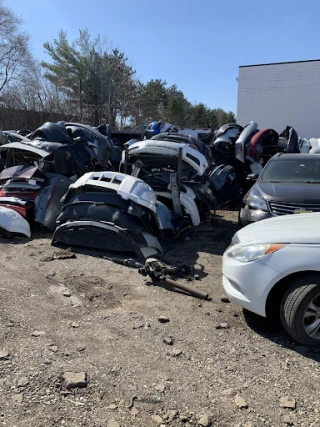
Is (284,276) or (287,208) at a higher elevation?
(287,208)

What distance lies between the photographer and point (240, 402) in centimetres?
269

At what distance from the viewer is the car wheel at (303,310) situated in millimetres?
3318

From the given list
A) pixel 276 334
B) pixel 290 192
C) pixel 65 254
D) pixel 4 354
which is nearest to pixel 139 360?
pixel 4 354

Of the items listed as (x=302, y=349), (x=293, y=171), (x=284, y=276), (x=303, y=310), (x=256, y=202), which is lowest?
(x=302, y=349)

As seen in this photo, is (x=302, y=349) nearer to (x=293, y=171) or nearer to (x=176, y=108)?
(x=293, y=171)

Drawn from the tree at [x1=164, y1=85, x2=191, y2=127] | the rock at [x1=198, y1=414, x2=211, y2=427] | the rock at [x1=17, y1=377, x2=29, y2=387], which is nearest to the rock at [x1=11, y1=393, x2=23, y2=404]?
the rock at [x1=17, y1=377, x2=29, y2=387]

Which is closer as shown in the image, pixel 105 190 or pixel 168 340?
pixel 168 340

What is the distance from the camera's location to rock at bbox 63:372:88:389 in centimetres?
279

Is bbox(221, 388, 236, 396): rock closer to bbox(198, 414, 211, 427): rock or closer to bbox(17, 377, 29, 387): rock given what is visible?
bbox(198, 414, 211, 427): rock

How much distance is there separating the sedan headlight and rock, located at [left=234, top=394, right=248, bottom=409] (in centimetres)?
390

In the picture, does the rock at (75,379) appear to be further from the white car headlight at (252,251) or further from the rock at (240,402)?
the white car headlight at (252,251)

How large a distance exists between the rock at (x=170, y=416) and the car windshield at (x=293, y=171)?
17.2 ft

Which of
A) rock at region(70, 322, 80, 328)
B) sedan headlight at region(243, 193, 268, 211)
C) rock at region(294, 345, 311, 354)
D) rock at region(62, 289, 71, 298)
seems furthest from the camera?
sedan headlight at region(243, 193, 268, 211)

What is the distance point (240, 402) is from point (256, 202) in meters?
4.20
